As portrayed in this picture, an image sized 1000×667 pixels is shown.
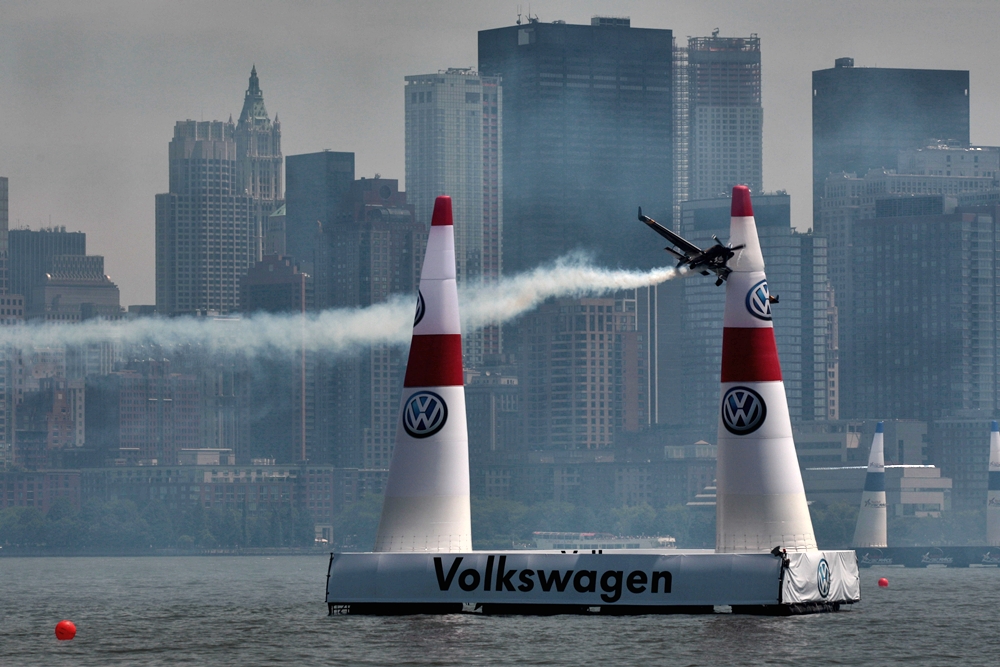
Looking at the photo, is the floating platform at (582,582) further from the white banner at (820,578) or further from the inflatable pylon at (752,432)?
the inflatable pylon at (752,432)

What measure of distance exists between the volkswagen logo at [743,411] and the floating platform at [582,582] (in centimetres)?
448

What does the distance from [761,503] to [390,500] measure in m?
12.3

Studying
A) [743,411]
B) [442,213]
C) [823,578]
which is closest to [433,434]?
[442,213]

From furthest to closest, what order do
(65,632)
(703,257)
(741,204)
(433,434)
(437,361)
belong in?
(65,632)
(437,361)
(433,434)
(741,204)
(703,257)

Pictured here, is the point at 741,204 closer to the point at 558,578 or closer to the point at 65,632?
the point at 558,578

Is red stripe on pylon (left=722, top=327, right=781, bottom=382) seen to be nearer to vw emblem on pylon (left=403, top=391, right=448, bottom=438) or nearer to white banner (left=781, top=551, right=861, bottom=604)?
white banner (left=781, top=551, right=861, bottom=604)

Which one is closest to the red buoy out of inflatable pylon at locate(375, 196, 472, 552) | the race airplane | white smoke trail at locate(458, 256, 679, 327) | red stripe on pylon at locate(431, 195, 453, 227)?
inflatable pylon at locate(375, 196, 472, 552)

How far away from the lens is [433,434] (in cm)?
7281

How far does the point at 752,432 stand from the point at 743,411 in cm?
81

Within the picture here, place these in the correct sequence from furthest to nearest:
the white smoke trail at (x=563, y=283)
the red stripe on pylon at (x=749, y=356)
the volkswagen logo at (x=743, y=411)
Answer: the white smoke trail at (x=563, y=283), the red stripe on pylon at (x=749, y=356), the volkswagen logo at (x=743, y=411)

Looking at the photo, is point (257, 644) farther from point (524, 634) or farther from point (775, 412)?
point (775, 412)

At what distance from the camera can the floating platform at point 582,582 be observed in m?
68.0

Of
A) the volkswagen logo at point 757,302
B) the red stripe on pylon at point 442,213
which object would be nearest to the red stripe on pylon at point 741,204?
the volkswagen logo at point 757,302

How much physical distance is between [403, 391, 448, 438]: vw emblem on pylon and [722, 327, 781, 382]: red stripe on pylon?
9.53 meters
